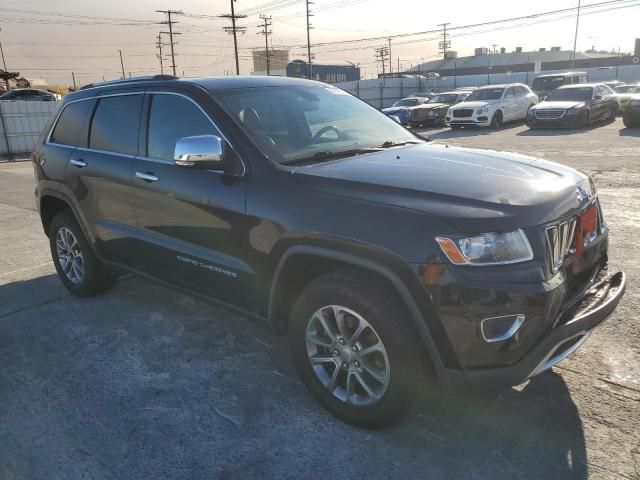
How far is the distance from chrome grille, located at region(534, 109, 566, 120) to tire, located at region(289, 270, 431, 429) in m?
18.0

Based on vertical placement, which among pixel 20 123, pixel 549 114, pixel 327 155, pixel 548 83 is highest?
pixel 548 83

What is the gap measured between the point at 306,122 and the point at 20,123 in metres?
19.7

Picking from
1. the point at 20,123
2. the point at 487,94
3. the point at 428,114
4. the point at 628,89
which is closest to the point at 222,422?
the point at 20,123

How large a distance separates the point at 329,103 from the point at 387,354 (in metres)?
2.12

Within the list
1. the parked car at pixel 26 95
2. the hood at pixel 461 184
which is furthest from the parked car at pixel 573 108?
the parked car at pixel 26 95

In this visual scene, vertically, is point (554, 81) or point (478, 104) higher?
point (554, 81)

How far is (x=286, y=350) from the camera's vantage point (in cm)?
379

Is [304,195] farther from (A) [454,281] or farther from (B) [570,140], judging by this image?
(B) [570,140]

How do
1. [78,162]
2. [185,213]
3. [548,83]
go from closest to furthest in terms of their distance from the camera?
1. [185,213]
2. [78,162]
3. [548,83]

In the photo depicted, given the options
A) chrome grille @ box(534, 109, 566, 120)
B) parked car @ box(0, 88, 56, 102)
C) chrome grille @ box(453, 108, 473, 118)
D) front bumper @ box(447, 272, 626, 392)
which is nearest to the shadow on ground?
front bumper @ box(447, 272, 626, 392)

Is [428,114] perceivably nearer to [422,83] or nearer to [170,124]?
[170,124]

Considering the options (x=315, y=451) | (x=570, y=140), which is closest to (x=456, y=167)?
(x=315, y=451)

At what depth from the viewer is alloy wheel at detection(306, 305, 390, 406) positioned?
2725 millimetres

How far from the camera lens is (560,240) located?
2.56 metres
